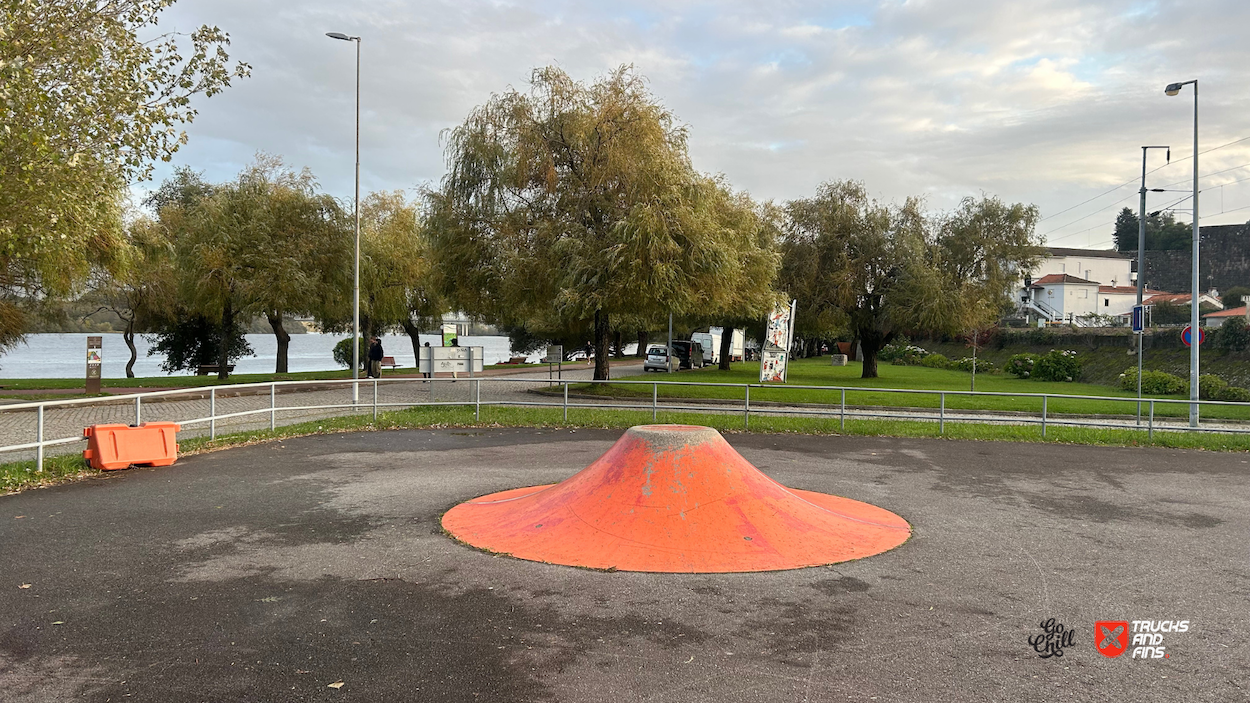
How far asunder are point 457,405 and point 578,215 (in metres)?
9.22

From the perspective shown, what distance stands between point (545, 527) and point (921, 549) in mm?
3526

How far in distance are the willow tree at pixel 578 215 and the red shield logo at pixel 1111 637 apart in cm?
1978

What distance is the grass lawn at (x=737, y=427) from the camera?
1612 cm

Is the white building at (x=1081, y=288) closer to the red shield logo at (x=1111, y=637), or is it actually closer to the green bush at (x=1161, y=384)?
the green bush at (x=1161, y=384)

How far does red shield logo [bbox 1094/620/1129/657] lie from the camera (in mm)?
4908

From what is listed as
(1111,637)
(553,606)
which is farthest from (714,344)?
(1111,637)

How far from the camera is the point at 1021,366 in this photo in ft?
148

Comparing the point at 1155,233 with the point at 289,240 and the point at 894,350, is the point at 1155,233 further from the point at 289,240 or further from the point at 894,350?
the point at 289,240

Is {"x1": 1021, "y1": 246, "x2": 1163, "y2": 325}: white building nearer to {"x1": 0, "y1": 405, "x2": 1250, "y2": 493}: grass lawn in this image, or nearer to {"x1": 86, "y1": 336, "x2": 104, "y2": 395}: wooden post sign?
{"x1": 0, "y1": 405, "x2": 1250, "y2": 493}: grass lawn

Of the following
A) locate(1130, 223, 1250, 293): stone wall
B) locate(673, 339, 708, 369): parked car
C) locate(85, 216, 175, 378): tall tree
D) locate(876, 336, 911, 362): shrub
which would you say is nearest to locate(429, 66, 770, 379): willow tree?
locate(85, 216, 175, 378): tall tree

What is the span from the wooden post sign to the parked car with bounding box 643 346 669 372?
91.6ft

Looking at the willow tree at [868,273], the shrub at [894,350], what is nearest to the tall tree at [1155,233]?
the shrub at [894,350]

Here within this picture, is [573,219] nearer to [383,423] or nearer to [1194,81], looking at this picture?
[383,423]

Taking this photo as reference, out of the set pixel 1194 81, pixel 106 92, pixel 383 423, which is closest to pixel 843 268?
pixel 1194 81
